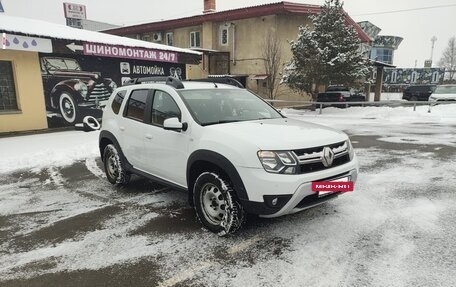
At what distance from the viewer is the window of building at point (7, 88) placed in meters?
12.0

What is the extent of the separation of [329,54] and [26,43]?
15.2 metres

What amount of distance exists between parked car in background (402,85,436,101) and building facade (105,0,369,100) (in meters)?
6.02

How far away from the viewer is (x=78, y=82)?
46.0ft

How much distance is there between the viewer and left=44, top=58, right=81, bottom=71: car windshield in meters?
13.0

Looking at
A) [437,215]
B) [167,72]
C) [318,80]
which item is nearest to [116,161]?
[437,215]

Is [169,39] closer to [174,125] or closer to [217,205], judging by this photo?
[174,125]

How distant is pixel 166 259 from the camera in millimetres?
3551

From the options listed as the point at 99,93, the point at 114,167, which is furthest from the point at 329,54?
the point at 114,167

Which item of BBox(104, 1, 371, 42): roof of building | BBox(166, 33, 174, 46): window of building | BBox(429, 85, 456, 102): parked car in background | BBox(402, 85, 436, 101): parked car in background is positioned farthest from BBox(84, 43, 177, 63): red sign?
BBox(402, 85, 436, 101): parked car in background

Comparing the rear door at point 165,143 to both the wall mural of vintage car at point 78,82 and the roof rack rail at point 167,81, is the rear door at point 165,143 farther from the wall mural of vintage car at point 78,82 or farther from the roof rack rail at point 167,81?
the wall mural of vintage car at point 78,82

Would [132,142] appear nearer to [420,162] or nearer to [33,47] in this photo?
[420,162]

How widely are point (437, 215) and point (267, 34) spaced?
71.4ft

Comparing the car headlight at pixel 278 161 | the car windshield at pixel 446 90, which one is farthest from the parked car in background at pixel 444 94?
the car headlight at pixel 278 161

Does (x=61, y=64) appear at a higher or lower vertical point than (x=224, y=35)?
lower
